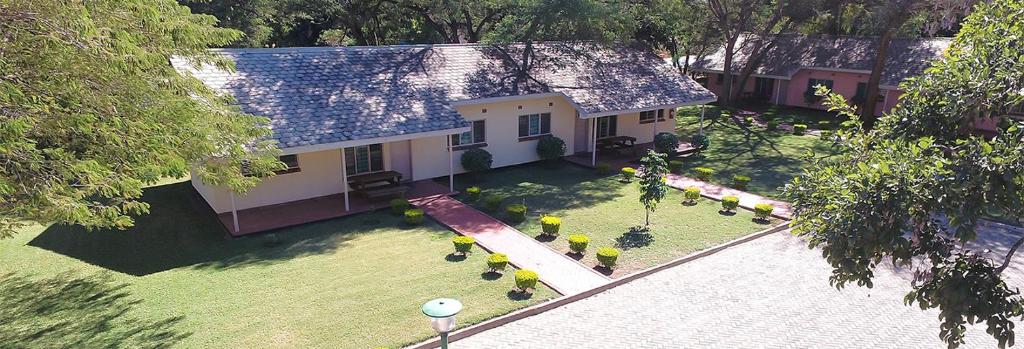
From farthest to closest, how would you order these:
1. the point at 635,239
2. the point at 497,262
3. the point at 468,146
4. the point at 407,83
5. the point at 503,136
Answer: the point at 503,136
the point at 468,146
the point at 407,83
the point at 635,239
the point at 497,262

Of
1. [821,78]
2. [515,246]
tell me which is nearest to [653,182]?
[515,246]

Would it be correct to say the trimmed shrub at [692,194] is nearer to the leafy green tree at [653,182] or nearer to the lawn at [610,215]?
the lawn at [610,215]

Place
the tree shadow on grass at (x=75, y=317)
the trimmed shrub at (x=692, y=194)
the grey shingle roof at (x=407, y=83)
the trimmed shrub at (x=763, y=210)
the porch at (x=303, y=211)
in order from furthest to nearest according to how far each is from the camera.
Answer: the trimmed shrub at (x=692, y=194), the grey shingle roof at (x=407, y=83), the trimmed shrub at (x=763, y=210), the porch at (x=303, y=211), the tree shadow on grass at (x=75, y=317)

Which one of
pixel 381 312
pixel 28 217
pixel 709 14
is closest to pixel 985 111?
pixel 381 312

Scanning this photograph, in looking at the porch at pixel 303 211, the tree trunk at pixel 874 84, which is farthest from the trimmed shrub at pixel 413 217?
the tree trunk at pixel 874 84

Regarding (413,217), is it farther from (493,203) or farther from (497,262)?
(497,262)

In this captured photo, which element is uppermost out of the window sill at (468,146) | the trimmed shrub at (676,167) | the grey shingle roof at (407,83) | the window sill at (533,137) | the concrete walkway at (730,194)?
the grey shingle roof at (407,83)

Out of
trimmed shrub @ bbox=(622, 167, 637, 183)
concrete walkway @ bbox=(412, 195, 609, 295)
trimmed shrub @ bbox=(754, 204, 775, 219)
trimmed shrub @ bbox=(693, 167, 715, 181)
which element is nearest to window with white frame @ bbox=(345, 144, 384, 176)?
A: concrete walkway @ bbox=(412, 195, 609, 295)
